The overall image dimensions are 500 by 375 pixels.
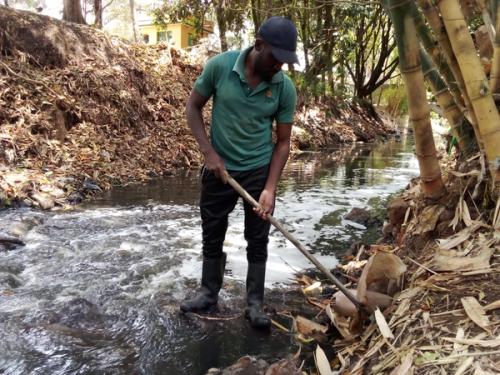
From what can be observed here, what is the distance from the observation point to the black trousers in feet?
10.3

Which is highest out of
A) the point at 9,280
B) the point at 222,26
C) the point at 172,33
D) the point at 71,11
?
the point at 172,33

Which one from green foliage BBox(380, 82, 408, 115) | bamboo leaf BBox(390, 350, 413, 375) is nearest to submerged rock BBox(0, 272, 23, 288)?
bamboo leaf BBox(390, 350, 413, 375)

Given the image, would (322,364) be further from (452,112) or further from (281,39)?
(452,112)

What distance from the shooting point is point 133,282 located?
3812mm

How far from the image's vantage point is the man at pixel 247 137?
2.81 metres

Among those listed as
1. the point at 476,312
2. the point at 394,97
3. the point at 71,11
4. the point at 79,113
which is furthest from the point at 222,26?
the point at 476,312

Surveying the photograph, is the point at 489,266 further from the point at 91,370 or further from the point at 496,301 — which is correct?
the point at 91,370

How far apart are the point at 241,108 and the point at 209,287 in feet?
4.24

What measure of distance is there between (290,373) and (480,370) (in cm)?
89

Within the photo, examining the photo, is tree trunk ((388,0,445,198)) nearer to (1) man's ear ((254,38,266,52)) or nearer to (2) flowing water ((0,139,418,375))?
(1) man's ear ((254,38,266,52))

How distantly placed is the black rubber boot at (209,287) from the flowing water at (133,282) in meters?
0.11

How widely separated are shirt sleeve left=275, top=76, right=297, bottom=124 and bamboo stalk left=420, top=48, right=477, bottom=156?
102 cm

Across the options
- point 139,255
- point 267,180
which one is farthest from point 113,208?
point 267,180

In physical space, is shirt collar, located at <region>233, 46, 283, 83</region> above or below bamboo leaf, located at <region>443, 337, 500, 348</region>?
above
